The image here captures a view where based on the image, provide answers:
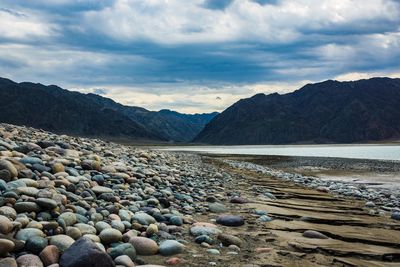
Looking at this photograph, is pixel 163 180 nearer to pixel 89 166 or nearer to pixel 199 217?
pixel 89 166

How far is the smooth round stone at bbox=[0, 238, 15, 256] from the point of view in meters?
4.66

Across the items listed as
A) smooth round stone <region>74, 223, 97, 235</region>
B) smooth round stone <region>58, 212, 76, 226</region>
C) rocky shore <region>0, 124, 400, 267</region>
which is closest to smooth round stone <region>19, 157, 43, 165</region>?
rocky shore <region>0, 124, 400, 267</region>

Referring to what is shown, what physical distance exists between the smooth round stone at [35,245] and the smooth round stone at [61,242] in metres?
0.14

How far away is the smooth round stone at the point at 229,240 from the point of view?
630 cm

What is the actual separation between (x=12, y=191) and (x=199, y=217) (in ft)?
10.9

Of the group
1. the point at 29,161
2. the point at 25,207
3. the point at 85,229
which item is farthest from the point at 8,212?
the point at 29,161

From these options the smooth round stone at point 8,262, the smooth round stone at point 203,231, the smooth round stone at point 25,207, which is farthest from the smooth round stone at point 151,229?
the smooth round stone at point 8,262

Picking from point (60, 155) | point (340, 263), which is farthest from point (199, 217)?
point (60, 155)

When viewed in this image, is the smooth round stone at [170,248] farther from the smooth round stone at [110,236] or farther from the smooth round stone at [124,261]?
the smooth round stone at [124,261]

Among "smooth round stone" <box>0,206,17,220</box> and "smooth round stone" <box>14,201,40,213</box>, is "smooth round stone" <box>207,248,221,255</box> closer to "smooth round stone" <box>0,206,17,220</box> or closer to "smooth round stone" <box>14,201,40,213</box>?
"smooth round stone" <box>14,201,40,213</box>

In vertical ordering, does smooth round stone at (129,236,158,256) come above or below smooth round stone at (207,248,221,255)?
above

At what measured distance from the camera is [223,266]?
5352mm

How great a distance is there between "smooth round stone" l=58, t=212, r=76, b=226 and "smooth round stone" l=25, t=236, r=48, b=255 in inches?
31.0

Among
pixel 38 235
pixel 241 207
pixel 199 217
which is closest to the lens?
pixel 38 235
